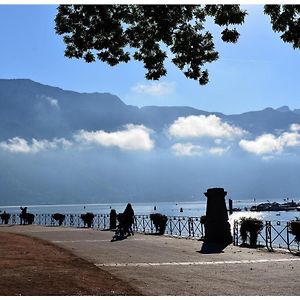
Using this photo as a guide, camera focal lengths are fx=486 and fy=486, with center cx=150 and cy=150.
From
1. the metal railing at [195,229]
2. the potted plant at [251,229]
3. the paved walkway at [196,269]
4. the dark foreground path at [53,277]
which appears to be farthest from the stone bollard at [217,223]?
the dark foreground path at [53,277]

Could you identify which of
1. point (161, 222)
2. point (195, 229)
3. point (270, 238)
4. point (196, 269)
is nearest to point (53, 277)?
point (196, 269)

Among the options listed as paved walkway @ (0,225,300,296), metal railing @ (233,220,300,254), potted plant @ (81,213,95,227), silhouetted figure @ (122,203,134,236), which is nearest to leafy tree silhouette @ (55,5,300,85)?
paved walkway @ (0,225,300,296)

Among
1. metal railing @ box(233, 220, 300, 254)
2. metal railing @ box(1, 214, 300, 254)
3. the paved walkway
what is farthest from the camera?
metal railing @ box(1, 214, 300, 254)

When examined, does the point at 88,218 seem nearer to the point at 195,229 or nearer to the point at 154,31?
the point at 195,229

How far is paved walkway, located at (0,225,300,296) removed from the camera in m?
10.9

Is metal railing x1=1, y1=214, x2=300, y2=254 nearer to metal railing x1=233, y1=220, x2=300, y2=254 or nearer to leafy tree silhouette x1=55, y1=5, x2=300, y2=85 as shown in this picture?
metal railing x1=233, y1=220, x2=300, y2=254

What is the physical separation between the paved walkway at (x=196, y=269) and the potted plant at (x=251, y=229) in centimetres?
163

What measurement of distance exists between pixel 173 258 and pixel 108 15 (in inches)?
358

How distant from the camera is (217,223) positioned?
23188 mm

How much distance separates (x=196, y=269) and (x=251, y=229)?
9.11 m

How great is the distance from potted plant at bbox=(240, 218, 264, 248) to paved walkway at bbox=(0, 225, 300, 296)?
1632 millimetres

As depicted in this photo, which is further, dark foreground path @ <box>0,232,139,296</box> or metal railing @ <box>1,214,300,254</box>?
metal railing @ <box>1,214,300,254</box>

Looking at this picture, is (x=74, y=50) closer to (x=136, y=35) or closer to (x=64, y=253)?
(x=136, y=35)

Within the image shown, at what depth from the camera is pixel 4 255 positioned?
1638cm
